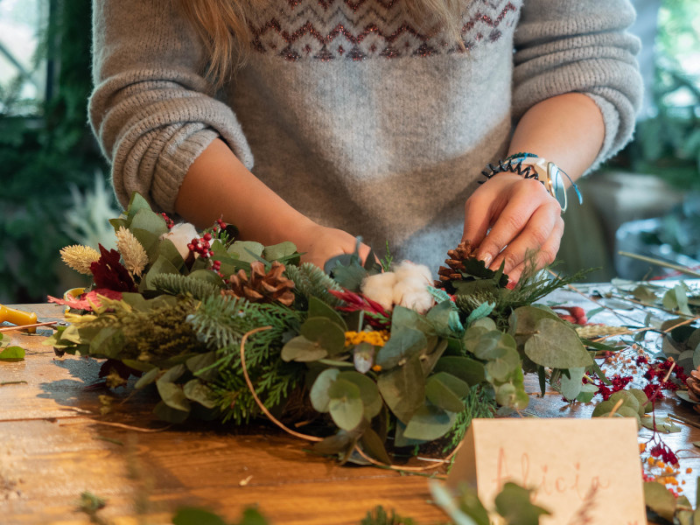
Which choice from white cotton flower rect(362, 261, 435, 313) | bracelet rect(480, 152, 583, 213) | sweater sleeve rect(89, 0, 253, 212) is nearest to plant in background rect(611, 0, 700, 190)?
bracelet rect(480, 152, 583, 213)

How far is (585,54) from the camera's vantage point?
37.4 inches

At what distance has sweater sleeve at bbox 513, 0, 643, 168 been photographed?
0.95m

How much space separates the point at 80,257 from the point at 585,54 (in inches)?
31.1

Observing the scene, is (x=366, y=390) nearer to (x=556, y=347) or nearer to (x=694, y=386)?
(x=556, y=347)

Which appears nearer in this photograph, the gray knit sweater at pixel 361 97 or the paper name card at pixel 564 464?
the paper name card at pixel 564 464

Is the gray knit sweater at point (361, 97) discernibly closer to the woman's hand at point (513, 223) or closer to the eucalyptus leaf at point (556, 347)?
the woman's hand at point (513, 223)

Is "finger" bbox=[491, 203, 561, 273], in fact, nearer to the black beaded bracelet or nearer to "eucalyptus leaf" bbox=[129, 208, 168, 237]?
the black beaded bracelet

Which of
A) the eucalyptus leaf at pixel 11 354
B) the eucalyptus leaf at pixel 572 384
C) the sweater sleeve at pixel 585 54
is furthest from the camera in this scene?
the sweater sleeve at pixel 585 54

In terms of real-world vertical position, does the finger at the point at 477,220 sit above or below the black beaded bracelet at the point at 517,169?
below

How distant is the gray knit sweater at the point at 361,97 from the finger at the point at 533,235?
0.32m

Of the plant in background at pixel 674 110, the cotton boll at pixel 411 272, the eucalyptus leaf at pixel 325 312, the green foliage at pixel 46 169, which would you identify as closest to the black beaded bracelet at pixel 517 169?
the cotton boll at pixel 411 272

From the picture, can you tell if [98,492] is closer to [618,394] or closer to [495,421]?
[495,421]

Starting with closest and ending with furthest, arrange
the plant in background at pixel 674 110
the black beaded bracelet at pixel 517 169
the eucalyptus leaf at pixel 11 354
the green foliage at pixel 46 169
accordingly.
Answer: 1. the eucalyptus leaf at pixel 11 354
2. the black beaded bracelet at pixel 517 169
3. the green foliage at pixel 46 169
4. the plant in background at pixel 674 110

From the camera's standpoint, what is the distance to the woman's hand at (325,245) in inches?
23.3
